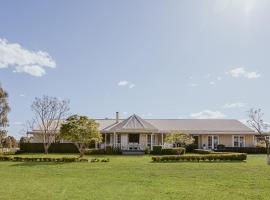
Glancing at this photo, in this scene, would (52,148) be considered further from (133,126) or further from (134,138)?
(133,126)

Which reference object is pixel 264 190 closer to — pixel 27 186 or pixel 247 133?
pixel 27 186

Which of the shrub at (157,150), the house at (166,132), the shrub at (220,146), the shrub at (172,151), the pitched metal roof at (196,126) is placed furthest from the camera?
the pitched metal roof at (196,126)

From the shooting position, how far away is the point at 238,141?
2014 inches

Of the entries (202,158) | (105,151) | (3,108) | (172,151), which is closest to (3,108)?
(3,108)

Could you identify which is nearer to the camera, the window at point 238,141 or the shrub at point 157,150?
the shrub at point 157,150

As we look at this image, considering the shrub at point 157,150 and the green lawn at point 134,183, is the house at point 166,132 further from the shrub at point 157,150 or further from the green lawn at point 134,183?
the green lawn at point 134,183

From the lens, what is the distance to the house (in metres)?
46.1

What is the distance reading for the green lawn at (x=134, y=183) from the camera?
13.7 meters

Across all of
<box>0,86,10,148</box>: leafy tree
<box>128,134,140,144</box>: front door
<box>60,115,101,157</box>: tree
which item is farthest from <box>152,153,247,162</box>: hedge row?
<box>0,86,10,148</box>: leafy tree

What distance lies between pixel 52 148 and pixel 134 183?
33826 millimetres

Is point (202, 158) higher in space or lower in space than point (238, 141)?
lower

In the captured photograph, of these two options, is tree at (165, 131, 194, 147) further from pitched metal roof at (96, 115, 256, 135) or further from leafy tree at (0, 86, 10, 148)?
leafy tree at (0, 86, 10, 148)

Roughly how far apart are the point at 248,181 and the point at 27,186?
9.25 metres

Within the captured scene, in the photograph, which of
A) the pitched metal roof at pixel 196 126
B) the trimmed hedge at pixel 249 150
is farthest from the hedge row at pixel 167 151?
the trimmed hedge at pixel 249 150
